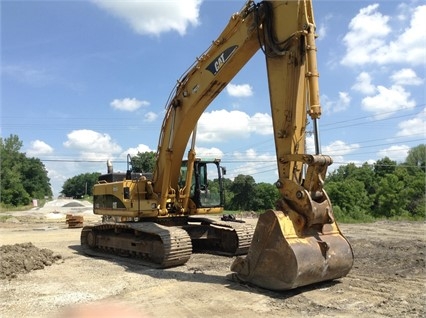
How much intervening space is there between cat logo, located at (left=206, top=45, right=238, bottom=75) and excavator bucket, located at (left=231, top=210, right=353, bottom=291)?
3.56 m

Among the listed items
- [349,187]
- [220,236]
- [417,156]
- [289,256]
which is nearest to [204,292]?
[289,256]

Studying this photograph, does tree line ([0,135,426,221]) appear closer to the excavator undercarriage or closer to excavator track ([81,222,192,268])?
the excavator undercarriage

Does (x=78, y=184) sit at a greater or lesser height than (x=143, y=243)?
greater

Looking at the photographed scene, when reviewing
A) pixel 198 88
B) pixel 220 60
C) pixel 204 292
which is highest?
pixel 220 60

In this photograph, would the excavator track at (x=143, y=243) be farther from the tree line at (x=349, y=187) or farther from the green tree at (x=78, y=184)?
the green tree at (x=78, y=184)

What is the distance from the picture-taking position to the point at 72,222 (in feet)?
71.9

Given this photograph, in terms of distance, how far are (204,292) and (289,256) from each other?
1503 millimetres

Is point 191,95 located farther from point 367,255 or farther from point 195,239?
point 367,255

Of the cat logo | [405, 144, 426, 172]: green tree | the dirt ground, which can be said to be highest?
[405, 144, 426, 172]: green tree

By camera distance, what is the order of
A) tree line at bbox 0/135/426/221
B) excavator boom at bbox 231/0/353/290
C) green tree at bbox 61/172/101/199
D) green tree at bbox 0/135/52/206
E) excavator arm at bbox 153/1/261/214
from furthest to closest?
green tree at bbox 61/172/101/199 < green tree at bbox 0/135/52/206 < tree line at bbox 0/135/426/221 < excavator arm at bbox 153/1/261/214 < excavator boom at bbox 231/0/353/290

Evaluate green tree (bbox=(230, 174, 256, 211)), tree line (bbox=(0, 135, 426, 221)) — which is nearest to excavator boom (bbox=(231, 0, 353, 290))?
tree line (bbox=(0, 135, 426, 221))

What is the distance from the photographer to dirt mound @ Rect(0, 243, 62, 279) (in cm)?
866

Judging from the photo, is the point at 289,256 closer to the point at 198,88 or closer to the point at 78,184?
the point at 198,88

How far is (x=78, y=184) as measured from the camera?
14788 centimetres
